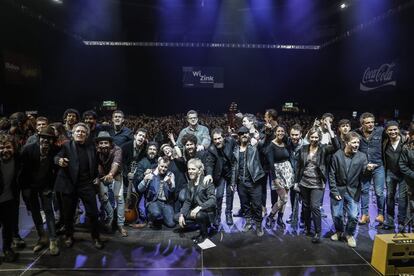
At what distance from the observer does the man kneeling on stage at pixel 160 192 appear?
4742 mm

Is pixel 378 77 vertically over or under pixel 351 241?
over

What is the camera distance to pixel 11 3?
998 centimetres

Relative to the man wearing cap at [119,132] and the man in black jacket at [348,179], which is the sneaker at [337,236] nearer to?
the man in black jacket at [348,179]

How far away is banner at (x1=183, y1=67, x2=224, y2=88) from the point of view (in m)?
19.9

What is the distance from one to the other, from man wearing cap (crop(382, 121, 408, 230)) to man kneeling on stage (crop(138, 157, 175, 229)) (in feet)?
10.5

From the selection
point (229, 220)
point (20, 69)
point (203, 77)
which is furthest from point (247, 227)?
point (203, 77)

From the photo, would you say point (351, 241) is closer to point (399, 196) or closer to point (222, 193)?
point (399, 196)

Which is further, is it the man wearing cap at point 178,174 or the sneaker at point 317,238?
the man wearing cap at point 178,174

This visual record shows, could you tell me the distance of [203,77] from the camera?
2000cm

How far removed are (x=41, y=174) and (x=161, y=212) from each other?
1763 millimetres

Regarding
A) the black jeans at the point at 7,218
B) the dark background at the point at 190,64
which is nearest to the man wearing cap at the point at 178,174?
the black jeans at the point at 7,218

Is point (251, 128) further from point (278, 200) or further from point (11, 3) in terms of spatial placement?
point (11, 3)

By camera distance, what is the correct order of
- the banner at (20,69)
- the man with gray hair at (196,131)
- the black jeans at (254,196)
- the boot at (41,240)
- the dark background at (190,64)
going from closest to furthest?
the boot at (41,240), the black jeans at (254,196), the man with gray hair at (196,131), the banner at (20,69), the dark background at (190,64)

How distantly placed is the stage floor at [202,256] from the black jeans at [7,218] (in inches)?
10.6
